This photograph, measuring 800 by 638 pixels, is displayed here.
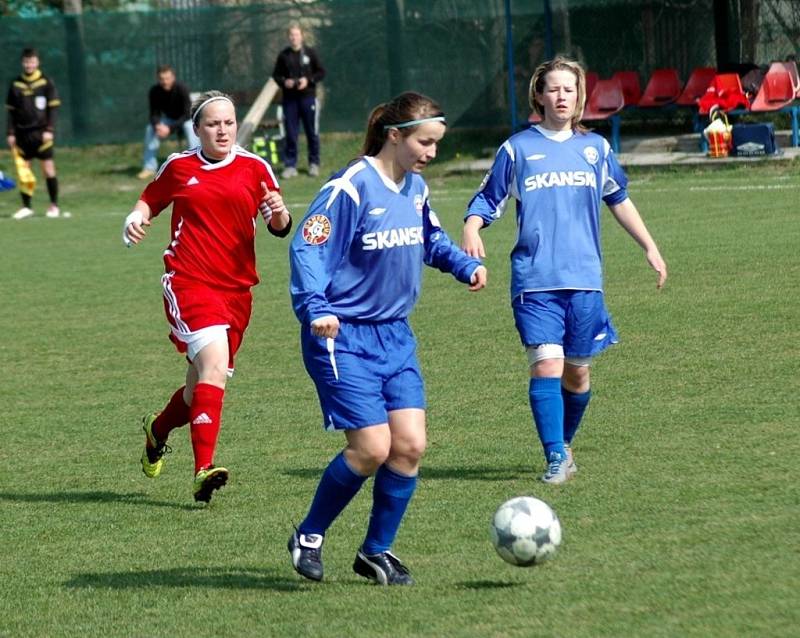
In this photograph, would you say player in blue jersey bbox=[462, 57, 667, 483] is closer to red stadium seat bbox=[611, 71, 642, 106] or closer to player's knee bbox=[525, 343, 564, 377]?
player's knee bbox=[525, 343, 564, 377]

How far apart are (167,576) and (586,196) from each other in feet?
8.15

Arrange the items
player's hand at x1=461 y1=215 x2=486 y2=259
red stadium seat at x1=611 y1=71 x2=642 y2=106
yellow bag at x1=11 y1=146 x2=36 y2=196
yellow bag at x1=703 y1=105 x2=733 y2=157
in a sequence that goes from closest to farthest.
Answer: player's hand at x1=461 y1=215 x2=486 y2=259, yellow bag at x1=703 y1=105 x2=733 y2=157, yellow bag at x1=11 y1=146 x2=36 y2=196, red stadium seat at x1=611 y1=71 x2=642 y2=106

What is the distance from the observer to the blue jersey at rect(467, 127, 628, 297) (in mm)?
6688

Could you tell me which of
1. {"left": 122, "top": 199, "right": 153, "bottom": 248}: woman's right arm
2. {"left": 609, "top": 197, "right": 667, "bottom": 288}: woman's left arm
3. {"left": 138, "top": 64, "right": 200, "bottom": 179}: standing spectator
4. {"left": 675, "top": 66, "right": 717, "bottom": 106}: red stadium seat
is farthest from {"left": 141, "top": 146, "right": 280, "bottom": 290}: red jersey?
{"left": 138, "top": 64, "right": 200, "bottom": 179}: standing spectator

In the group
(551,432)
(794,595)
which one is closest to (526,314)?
(551,432)

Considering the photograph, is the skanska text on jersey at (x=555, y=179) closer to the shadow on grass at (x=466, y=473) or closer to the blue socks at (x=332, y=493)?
the shadow on grass at (x=466, y=473)

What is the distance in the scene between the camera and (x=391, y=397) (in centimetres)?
519

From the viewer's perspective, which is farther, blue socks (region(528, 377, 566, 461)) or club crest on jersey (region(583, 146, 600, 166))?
club crest on jersey (region(583, 146, 600, 166))

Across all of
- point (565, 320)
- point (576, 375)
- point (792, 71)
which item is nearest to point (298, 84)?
point (792, 71)

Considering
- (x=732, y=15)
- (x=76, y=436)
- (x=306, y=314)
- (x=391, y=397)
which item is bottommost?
(x=76, y=436)

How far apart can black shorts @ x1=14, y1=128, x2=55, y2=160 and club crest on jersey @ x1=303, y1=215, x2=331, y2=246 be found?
1635 cm

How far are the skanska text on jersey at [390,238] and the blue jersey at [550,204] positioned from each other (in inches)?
57.4

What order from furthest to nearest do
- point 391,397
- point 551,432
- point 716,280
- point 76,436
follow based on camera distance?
point 716,280, point 76,436, point 551,432, point 391,397

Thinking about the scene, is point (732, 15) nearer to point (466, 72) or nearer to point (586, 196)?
point (466, 72)
